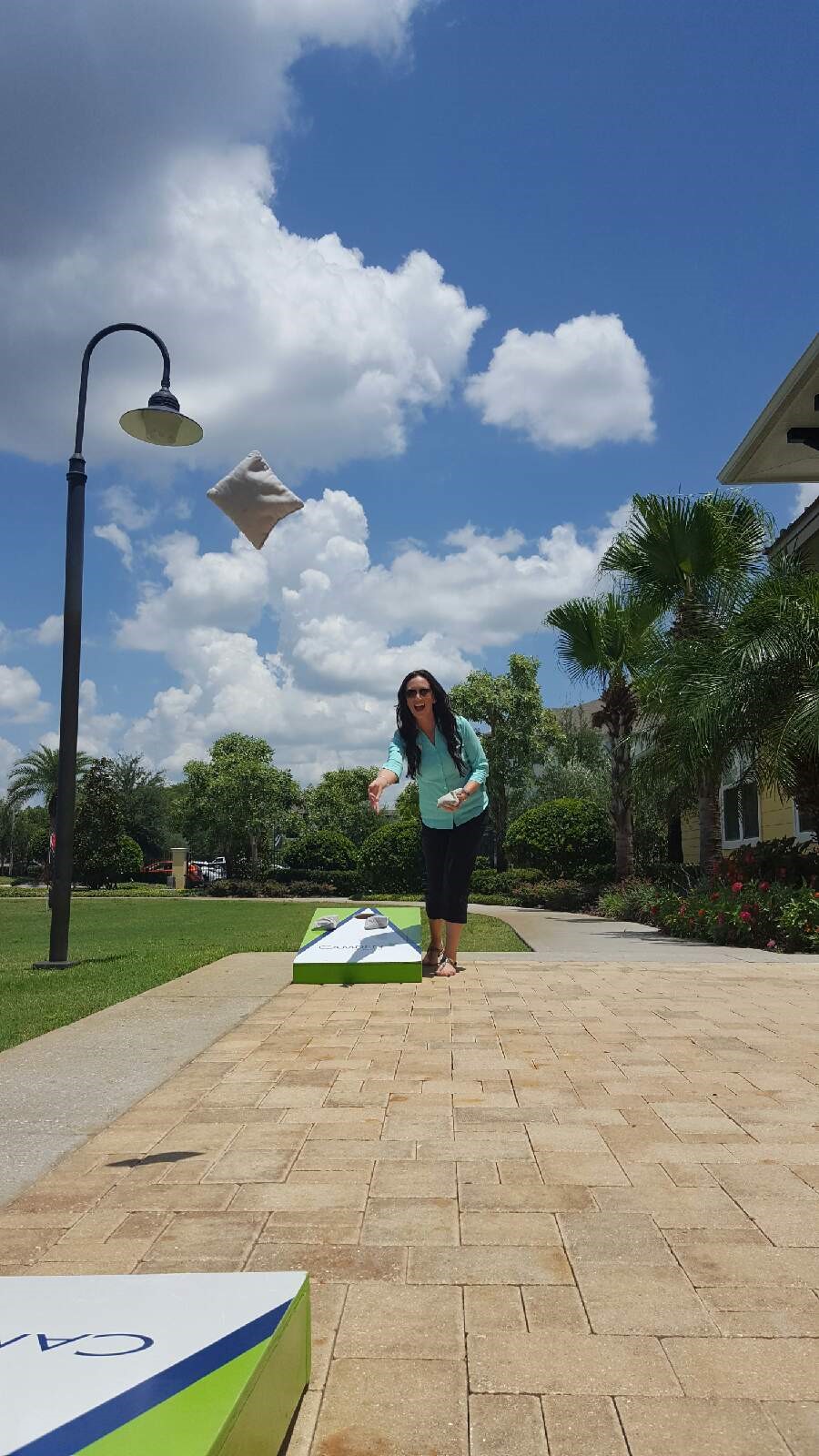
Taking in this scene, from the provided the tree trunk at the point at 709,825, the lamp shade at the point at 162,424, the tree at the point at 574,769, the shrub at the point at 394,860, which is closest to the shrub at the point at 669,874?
the tree trunk at the point at 709,825

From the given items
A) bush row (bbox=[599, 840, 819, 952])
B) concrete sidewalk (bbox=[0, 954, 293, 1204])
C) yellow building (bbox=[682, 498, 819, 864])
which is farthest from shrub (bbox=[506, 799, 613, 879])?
concrete sidewalk (bbox=[0, 954, 293, 1204])

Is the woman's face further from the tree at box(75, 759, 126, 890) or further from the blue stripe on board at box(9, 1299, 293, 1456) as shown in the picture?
the tree at box(75, 759, 126, 890)

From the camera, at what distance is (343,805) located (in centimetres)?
4978

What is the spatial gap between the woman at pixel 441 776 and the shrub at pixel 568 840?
53.7 feet

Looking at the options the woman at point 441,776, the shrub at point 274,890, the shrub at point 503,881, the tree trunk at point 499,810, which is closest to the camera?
the woman at point 441,776

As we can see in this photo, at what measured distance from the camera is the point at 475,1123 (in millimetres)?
3346

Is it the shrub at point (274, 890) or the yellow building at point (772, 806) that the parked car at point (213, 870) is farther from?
the yellow building at point (772, 806)

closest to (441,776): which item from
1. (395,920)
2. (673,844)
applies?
(395,920)

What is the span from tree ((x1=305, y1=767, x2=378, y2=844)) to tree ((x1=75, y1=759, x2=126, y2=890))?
14.2 m

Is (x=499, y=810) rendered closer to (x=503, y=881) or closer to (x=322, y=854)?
(x=322, y=854)

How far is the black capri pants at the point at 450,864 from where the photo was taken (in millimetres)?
A: 6680

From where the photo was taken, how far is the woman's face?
660 centimetres

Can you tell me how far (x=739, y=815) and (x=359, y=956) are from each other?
15.8m

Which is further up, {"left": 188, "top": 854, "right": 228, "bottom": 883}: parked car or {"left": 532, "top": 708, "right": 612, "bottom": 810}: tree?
{"left": 532, "top": 708, "right": 612, "bottom": 810}: tree
